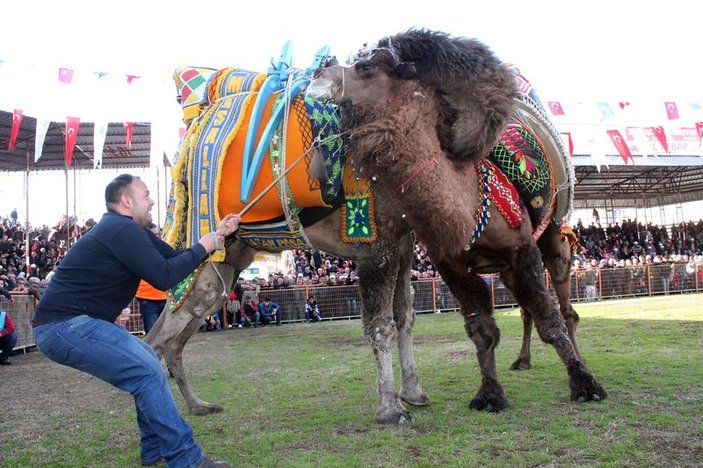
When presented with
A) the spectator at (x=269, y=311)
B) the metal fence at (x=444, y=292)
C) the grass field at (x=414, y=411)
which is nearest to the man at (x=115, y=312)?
the grass field at (x=414, y=411)

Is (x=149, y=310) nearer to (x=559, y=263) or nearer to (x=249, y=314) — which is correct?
(x=559, y=263)

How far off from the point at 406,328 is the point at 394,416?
3.52 feet

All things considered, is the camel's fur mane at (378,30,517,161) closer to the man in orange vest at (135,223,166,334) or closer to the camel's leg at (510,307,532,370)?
the camel's leg at (510,307,532,370)

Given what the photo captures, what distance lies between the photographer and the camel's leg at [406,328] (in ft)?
17.3

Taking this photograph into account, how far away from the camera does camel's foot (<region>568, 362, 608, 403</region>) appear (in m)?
4.84

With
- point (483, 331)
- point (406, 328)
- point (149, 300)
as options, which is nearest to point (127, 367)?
point (406, 328)

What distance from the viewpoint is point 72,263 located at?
3.71m

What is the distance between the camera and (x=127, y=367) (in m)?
3.49

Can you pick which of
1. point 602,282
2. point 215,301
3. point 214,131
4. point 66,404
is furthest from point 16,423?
point 602,282

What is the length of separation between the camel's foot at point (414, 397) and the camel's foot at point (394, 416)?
517 mm

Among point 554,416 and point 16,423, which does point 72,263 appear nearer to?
point 16,423

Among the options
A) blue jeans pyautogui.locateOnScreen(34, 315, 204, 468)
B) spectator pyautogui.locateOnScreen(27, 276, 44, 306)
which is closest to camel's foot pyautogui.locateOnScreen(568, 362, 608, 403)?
blue jeans pyautogui.locateOnScreen(34, 315, 204, 468)

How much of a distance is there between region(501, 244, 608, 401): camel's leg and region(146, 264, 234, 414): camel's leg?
2.58m

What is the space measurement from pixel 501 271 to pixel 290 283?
15161 millimetres
